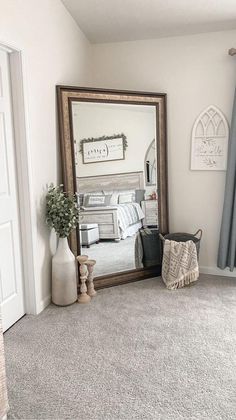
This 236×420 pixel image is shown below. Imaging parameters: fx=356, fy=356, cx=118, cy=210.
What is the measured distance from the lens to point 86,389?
1.98 m

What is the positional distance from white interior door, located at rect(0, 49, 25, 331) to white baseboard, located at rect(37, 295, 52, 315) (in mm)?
165

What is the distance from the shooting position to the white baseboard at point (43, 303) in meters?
2.92

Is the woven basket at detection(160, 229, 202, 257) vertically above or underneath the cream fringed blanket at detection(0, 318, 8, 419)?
above

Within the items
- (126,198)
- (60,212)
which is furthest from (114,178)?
(60,212)

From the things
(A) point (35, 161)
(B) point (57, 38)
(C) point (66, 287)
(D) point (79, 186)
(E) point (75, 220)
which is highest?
(B) point (57, 38)

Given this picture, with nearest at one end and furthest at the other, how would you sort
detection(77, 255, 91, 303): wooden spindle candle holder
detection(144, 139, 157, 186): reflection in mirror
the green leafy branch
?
the green leafy branch
detection(77, 255, 91, 303): wooden spindle candle holder
detection(144, 139, 157, 186): reflection in mirror

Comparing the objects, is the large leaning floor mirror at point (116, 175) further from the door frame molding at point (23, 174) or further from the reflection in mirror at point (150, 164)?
the door frame molding at point (23, 174)

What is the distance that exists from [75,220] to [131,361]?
126 cm

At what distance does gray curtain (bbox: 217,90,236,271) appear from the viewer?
10.8ft

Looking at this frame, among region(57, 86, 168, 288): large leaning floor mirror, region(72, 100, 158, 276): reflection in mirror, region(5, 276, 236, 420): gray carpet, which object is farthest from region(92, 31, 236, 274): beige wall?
region(5, 276, 236, 420): gray carpet

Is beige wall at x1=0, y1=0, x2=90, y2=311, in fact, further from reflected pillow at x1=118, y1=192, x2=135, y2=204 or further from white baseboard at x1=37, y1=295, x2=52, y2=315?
reflected pillow at x1=118, y1=192, x2=135, y2=204

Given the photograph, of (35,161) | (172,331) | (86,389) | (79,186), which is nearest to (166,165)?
(79,186)

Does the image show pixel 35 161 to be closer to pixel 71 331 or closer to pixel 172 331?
pixel 71 331

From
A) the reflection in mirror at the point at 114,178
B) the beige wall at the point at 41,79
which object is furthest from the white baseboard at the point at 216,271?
the beige wall at the point at 41,79
